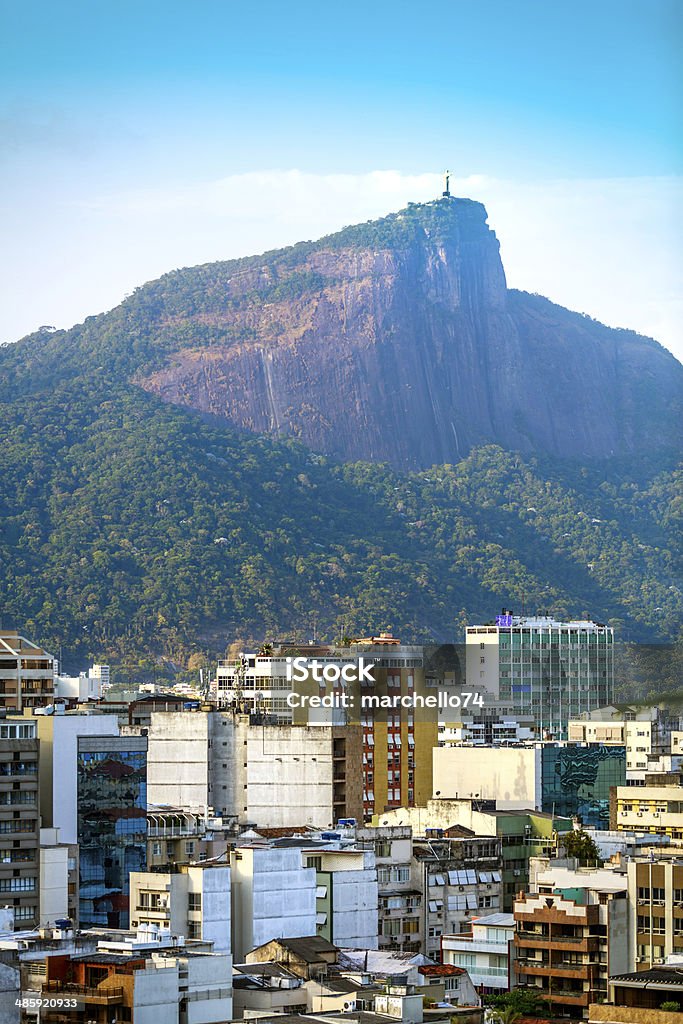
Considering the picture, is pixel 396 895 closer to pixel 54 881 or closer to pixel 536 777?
pixel 54 881

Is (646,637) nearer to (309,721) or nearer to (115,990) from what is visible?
(309,721)

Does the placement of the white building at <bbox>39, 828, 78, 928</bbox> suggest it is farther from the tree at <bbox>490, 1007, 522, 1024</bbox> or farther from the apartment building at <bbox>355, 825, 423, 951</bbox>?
the tree at <bbox>490, 1007, 522, 1024</bbox>

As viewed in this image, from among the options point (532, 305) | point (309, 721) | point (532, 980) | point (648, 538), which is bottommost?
point (532, 980)

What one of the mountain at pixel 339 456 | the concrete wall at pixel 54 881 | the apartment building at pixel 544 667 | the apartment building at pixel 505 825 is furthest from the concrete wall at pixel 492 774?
the mountain at pixel 339 456

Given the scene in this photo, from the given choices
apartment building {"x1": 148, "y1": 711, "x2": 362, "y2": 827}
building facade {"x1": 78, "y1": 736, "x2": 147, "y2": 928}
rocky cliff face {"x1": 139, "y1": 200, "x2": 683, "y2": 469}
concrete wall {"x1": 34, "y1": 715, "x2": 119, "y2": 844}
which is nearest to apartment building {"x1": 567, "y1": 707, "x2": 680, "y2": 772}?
apartment building {"x1": 148, "y1": 711, "x2": 362, "y2": 827}

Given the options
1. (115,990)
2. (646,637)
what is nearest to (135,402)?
(646,637)
